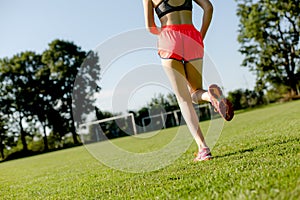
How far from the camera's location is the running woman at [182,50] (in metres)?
Result: 3.61

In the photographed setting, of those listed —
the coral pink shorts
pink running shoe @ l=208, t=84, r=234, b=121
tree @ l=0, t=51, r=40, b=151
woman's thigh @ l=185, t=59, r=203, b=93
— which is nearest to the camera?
pink running shoe @ l=208, t=84, r=234, b=121

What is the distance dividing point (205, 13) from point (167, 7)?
455 millimetres

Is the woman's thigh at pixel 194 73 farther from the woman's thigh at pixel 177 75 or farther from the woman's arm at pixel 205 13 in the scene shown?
the woman's arm at pixel 205 13

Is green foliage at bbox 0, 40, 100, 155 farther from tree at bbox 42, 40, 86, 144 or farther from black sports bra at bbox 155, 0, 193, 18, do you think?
black sports bra at bbox 155, 0, 193, 18

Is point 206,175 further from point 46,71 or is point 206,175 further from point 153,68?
point 46,71

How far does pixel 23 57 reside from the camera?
146 feet

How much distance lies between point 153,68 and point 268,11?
3901 centimetres

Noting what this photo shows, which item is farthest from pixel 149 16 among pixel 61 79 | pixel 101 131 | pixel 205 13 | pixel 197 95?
pixel 61 79

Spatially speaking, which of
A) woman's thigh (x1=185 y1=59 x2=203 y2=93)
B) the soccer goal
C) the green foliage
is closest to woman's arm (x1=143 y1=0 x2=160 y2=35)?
woman's thigh (x1=185 y1=59 x2=203 y2=93)

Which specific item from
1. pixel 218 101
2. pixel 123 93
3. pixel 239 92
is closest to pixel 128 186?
pixel 218 101

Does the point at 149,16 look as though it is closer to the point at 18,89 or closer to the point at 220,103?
the point at 220,103

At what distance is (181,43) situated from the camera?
3.59m

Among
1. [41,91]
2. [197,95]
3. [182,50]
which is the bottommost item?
[197,95]

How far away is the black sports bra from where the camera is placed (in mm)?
3670
